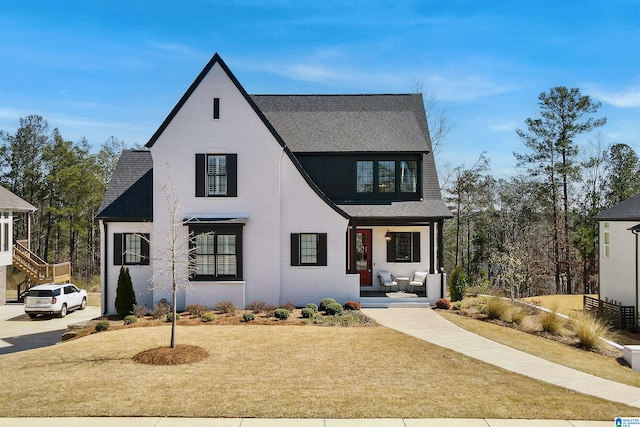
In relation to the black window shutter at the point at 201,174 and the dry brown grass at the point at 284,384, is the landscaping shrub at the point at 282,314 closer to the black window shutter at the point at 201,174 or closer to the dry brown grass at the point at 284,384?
the dry brown grass at the point at 284,384

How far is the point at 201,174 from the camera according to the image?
20.3 meters

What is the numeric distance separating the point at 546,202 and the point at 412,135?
22.2m

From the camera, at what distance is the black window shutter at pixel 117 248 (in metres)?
20.9

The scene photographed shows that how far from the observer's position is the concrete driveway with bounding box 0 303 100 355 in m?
18.7

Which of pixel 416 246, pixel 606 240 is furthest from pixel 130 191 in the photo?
pixel 606 240

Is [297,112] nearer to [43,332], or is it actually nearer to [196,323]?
[196,323]

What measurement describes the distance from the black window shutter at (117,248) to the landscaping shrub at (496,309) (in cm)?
1557

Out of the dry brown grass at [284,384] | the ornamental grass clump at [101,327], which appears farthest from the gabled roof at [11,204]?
the dry brown grass at [284,384]

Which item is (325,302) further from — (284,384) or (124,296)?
(284,384)

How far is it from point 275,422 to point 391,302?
504 inches

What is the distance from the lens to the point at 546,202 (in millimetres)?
40250

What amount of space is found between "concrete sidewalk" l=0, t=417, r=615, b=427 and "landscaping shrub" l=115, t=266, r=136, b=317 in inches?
425

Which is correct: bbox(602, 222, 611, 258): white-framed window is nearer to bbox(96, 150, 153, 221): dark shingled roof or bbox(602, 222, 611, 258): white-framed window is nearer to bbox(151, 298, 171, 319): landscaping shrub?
bbox(151, 298, 171, 319): landscaping shrub

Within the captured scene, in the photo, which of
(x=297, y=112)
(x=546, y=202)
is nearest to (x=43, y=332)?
(x=297, y=112)
